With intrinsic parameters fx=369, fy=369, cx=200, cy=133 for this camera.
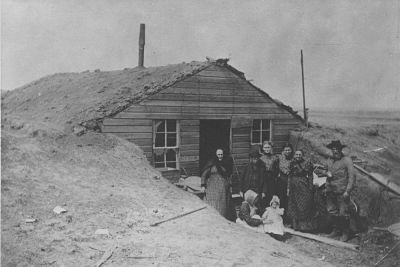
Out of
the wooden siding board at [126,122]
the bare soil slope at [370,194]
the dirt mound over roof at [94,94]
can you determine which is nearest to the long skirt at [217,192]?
the bare soil slope at [370,194]

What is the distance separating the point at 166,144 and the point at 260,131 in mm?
3940

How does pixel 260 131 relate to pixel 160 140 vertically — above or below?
above

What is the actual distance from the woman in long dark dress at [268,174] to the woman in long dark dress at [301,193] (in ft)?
1.35

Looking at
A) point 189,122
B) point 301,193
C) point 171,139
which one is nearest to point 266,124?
point 189,122

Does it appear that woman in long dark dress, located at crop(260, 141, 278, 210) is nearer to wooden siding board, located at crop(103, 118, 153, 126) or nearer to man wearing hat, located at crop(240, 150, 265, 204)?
man wearing hat, located at crop(240, 150, 265, 204)

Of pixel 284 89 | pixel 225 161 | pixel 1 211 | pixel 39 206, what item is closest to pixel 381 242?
pixel 225 161

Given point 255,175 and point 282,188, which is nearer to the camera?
point 255,175

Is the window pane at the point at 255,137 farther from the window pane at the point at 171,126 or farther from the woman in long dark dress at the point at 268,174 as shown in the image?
the woman in long dark dress at the point at 268,174

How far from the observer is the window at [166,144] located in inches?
447

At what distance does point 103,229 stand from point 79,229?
1.26 feet

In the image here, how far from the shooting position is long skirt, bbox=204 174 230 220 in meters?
8.71

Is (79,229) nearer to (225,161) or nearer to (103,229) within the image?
(103,229)

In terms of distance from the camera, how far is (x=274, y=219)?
8352 mm

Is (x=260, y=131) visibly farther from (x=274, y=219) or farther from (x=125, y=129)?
(x=274, y=219)
